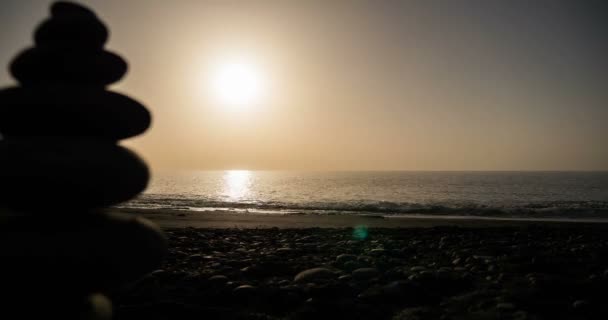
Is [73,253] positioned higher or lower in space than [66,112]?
lower

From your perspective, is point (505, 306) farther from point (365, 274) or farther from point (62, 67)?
point (62, 67)

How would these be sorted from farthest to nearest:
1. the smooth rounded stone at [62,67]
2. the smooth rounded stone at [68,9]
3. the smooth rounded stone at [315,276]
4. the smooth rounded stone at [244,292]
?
the smooth rounded stone at [315,276]
the smooth rounded stone at [244,292]
the smooth rounded stone at [68,9]
the smooth rounded stone at [62,67]

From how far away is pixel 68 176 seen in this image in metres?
2.99

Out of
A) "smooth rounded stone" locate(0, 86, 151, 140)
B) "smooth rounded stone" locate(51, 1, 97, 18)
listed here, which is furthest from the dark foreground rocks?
"smooth rounded stone" locate(51, 1, 97, 18)

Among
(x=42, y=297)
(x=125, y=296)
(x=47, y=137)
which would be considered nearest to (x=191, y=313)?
(x=125, y=296)

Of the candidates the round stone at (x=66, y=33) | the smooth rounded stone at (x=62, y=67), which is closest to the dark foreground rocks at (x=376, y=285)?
the smooth rounded stone at (x=62, y=67)

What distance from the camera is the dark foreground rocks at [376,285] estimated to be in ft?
15.6

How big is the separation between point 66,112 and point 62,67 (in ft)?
1.50

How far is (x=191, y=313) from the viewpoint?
15.5 feet

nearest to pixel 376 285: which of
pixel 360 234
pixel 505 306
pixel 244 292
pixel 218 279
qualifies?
pixel 505 306

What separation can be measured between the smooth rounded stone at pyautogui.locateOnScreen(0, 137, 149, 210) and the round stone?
0.91 m

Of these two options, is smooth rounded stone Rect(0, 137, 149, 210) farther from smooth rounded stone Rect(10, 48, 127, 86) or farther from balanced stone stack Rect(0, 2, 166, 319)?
smooth rounded stone Rect(10, 48, 127, 86)

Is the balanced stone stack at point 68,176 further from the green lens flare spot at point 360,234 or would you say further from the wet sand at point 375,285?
the green lens flare spot at point 360,234

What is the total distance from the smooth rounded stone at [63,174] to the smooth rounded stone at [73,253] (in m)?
0.17
